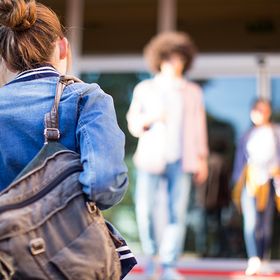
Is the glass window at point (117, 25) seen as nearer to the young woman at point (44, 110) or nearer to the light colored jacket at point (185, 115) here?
the light colored jacket at point (185, 115)

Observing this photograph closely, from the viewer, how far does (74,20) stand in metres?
8.28

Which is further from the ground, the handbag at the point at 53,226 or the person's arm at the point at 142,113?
the person's arm at the point at 142,113

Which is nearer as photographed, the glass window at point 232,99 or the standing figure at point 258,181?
the standing figure at point 258,181

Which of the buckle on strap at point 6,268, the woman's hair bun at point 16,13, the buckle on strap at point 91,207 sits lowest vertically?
the buckle on strap at point 6,268

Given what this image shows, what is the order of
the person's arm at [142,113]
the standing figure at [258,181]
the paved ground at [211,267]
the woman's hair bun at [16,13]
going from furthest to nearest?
the paved ground at [211,267], the standing figure at [258,181], the person's arm at [142,113], the woman's hair bun at [16,13]

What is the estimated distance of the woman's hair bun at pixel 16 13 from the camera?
74.4 inches

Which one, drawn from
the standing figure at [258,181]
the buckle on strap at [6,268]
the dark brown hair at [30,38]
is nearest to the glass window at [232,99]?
the standing figure at [258,181]

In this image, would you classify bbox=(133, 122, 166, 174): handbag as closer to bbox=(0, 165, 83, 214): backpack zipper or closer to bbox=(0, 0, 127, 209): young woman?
bbox=(0, 0, 127, 209): young woman

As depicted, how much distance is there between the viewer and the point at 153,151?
5.25 meters

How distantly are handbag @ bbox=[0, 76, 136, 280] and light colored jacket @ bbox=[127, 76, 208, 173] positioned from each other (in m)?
3.38

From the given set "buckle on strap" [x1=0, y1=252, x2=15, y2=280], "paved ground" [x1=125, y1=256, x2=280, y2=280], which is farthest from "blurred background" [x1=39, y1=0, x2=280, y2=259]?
"buckle on strap" [x1=0, y1=252, x2=15, y2=280]

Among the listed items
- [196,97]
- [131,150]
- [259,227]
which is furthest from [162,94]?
[131,150]

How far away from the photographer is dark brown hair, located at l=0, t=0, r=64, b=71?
194cm

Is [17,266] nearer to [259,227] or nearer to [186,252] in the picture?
[259,227]
